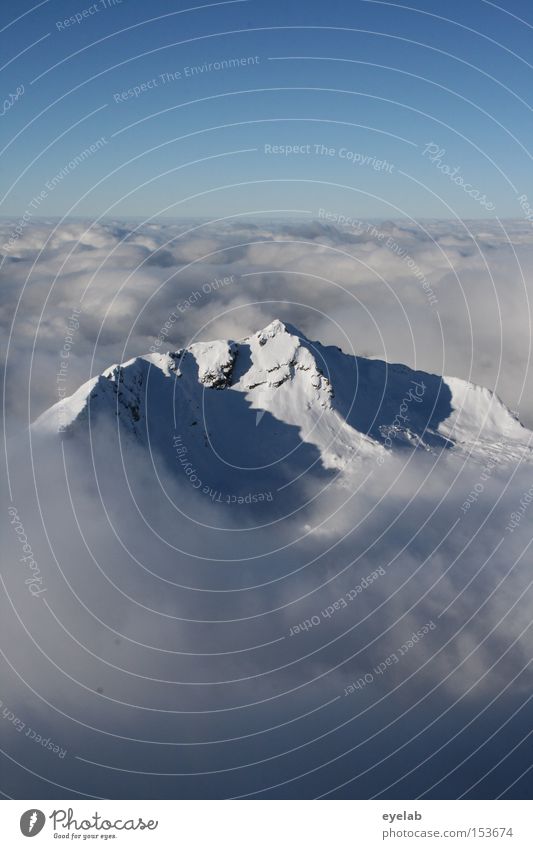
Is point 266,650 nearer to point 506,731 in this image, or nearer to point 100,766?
point 506,731

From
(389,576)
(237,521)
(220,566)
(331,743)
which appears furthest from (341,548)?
(331,743)

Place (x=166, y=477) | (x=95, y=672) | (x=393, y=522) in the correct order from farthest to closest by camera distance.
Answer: (x=393, y=522)
(x=166, y=477)
(x=95, y=672)

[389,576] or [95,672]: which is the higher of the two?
[389,576]
